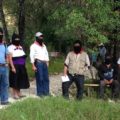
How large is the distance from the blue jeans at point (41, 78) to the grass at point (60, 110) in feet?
8.30

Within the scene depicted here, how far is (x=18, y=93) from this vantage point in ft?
50.3

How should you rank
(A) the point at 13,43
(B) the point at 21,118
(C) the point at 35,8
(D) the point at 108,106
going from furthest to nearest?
(C) the point at 35,8 → (A) the point at 13,43 → (D) the point at 108,106 → (B) the point at 21,118

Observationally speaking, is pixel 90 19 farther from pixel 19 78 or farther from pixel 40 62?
pixel 19 78

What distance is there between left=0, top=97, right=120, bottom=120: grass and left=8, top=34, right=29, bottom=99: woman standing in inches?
91.3

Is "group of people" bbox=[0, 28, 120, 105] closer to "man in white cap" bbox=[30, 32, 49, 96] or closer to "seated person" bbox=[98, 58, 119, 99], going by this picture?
"man in white cap" bbox=[30, 32, 49, 96]

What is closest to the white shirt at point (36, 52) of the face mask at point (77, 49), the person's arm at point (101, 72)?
the face mask at point (77, 49)

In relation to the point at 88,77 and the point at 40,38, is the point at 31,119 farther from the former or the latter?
the point at 88,77

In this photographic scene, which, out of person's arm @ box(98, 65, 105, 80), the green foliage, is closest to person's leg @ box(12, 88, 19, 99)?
person's arm @ box(98, 65, 105, 80)

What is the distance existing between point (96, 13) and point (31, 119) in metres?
6.65

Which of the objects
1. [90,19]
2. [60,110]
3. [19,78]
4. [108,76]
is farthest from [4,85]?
[90,19]

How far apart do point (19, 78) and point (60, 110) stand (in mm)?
3681

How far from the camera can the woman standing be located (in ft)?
48.5

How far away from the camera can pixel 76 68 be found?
49.6 ft

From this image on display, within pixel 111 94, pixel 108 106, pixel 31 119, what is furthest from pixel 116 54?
pixel 31 119
